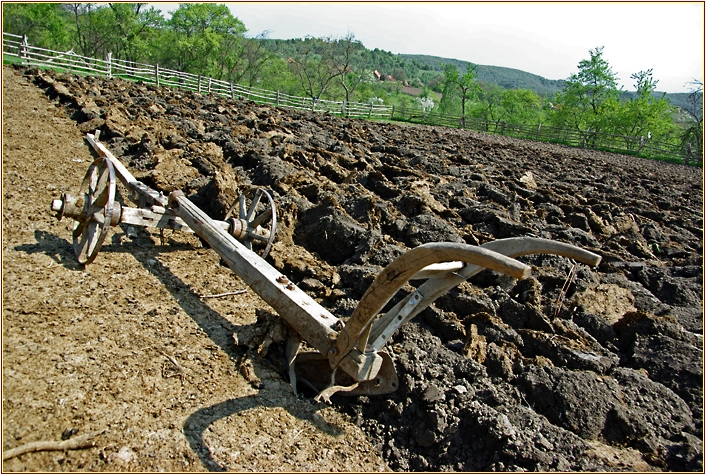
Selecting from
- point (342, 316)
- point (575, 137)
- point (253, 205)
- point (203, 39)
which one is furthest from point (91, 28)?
point (342, 316)

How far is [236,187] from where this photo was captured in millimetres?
7449

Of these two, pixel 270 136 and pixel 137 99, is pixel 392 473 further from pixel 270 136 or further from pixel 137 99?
pixel 137 99

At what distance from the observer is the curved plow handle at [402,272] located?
2.32 meters

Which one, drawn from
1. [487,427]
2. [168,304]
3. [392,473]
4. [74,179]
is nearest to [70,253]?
[168,304]

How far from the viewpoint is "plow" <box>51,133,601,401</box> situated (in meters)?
2.64

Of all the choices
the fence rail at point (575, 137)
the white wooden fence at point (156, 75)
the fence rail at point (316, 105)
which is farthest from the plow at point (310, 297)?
the fence rail at point (575, 137)

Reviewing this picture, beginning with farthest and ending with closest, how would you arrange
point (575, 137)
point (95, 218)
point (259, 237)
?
point (575, 137), point (259, 237), point (95, 218)

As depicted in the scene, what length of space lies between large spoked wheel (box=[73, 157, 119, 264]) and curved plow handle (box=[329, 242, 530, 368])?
2713mm

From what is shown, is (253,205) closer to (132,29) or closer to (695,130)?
(695,130)

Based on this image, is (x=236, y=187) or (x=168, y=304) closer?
(x=168, y=304)

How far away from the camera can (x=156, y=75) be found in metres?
26.8

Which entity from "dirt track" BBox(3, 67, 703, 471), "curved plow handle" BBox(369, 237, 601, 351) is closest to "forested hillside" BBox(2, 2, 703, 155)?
"dirt track" BBox(3, 67, 703, 471)

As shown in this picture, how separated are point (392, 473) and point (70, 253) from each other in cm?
393

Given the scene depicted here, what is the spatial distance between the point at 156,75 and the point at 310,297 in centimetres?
2652
